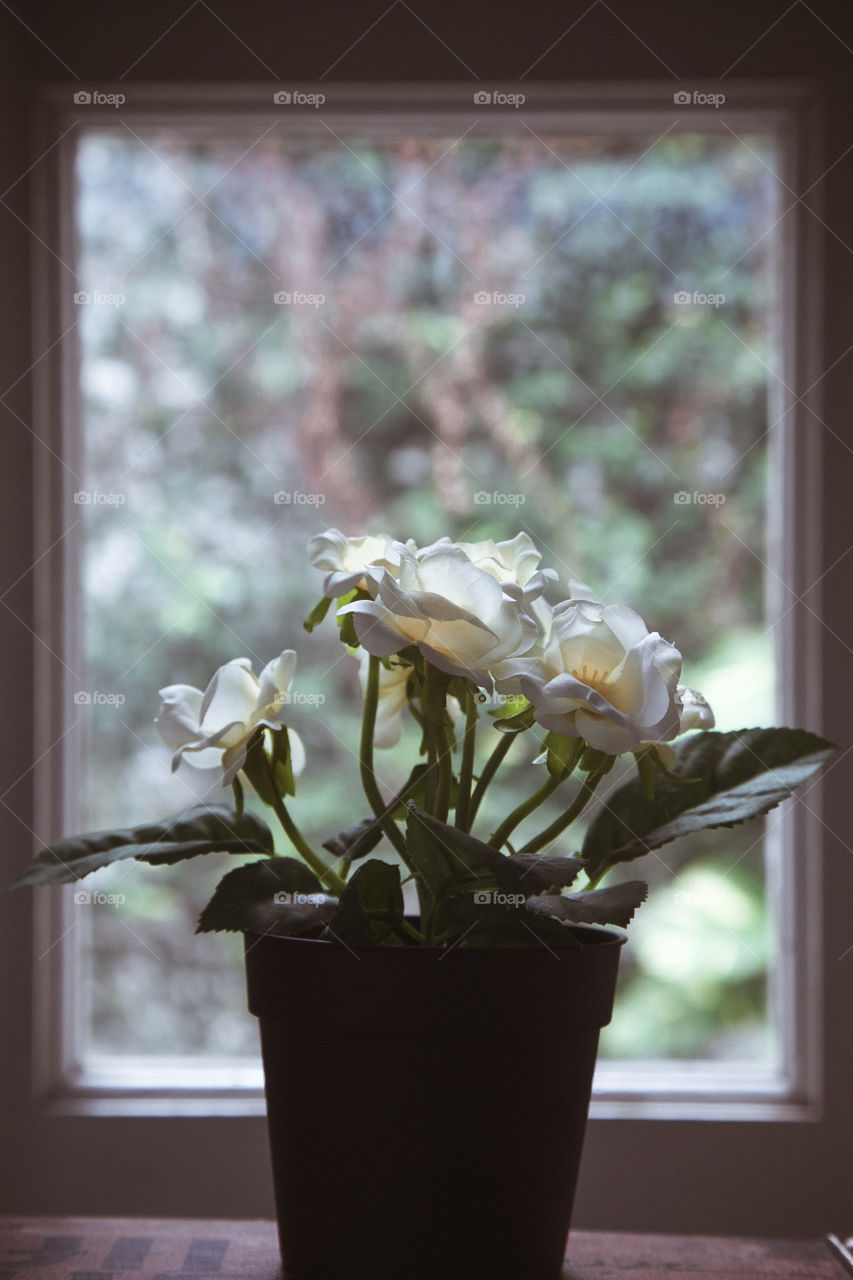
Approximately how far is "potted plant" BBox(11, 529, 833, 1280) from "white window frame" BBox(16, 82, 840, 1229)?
0.29 metres

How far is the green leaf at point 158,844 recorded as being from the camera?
2.23 feet

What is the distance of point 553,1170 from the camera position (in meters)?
0.66

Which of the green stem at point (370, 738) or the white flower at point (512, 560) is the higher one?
the white flower at point (512, 560)

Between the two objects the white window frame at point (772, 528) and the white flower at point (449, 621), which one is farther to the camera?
the white window frame at point (772, 528)

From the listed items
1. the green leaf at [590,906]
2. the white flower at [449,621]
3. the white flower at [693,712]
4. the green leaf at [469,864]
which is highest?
the white flower at [449,621]

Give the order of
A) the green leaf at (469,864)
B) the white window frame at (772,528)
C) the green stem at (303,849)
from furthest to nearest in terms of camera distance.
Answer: the white window frame at (772,528), the green stem at (303,849), the green leaf at (469,864)

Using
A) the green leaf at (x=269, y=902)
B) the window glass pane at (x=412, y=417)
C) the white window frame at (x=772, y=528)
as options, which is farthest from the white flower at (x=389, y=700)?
the white window frame at (x=772, y=528)

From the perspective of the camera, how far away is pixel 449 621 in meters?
0.61

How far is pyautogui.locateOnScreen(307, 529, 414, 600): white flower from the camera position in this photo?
0.65 m

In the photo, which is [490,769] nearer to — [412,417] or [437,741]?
[437,741]

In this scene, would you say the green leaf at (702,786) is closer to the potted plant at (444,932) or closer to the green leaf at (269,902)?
the potted plant at (444,932)

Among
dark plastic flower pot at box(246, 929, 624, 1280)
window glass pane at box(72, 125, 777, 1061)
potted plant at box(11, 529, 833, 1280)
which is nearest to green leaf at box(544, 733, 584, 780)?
potted plant at box(11, 529, 833, 1280)

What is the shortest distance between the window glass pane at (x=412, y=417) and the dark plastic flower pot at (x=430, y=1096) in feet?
1.24

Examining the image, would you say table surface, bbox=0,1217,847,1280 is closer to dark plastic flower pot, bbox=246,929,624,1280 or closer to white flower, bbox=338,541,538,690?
dark plastic flower pot, bbox=246,929,624,1280
